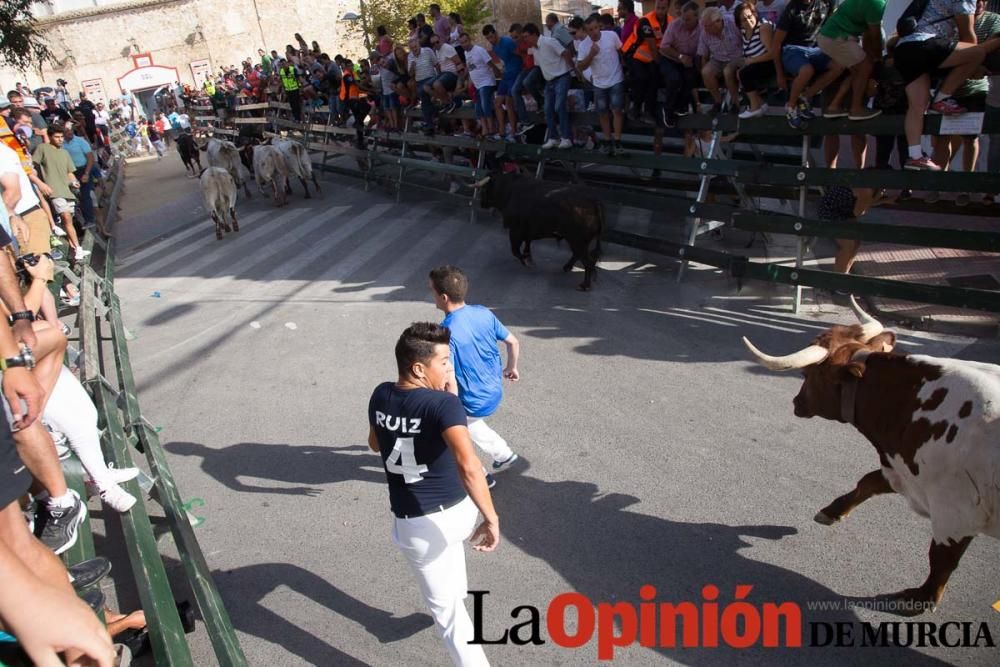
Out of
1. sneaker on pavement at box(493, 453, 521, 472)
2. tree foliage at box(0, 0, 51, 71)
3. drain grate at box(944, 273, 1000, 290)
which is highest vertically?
tree foliage at box(0, 0, 51, 71)

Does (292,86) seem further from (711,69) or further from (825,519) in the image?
(825,519)

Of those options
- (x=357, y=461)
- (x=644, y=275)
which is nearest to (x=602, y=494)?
(x=357, y=461)

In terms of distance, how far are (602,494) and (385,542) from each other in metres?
1.54

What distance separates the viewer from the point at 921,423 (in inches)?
137

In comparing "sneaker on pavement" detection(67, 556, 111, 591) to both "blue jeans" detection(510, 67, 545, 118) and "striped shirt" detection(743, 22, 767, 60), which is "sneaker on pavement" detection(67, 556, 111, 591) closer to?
"striped shirt" detection(743, 22, 767, 60)

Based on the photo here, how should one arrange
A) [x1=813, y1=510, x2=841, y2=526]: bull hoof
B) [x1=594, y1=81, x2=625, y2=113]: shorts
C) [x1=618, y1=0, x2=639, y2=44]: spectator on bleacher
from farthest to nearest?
1. [x1=618, y1=0, x2=639, y2=44]: spectator on bleacher
2. [x1=594, y1=81, x2=625, y2=113]: shorts
3. [x1=813, y1=510, x2=841, y2=526]: bull hoof

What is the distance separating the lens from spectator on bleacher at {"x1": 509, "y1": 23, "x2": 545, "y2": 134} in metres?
10.7

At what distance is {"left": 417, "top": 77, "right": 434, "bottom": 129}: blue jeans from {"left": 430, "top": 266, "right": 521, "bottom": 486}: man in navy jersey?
971 cm

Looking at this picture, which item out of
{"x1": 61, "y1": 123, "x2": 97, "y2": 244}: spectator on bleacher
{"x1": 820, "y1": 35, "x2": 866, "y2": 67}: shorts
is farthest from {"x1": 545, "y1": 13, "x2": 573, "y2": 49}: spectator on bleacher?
{"x1": 61, "y1": 123, "x2": 97, "y2": 244}: spectator on bleacher

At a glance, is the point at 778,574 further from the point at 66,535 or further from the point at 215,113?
the point at 215,113

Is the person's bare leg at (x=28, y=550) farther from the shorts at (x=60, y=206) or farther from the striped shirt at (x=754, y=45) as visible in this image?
the shorts at (x=60, y=206)

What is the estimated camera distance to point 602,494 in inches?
191

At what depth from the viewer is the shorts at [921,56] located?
5.92 m

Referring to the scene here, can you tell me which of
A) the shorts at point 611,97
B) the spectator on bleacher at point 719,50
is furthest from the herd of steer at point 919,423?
the shorts at point 611,97
